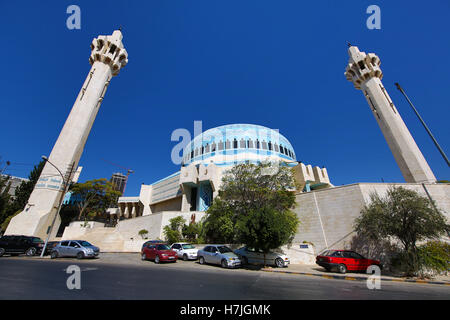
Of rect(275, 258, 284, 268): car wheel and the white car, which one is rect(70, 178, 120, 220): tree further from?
rect(275, 258, 284, 268): car wheel

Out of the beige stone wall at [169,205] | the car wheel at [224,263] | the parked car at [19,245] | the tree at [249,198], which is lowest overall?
the car wheel at [224,263]

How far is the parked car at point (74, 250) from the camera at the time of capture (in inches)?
599

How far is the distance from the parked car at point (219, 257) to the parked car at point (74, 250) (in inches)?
329

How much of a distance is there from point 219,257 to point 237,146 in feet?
81.2

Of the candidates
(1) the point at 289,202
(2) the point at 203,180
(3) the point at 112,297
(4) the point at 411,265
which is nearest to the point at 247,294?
(3) the point at 112,297

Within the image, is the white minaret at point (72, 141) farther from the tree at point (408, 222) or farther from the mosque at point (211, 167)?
the tree at point (408, 222)

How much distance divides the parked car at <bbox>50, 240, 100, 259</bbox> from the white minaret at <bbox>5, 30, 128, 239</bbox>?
24.8 feet

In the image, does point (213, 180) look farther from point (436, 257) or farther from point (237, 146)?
point (436, 257)

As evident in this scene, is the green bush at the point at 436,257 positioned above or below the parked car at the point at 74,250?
below

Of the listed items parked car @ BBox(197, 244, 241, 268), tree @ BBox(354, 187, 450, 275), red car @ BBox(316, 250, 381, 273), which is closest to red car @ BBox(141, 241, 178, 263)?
parked car @ BBox(197, 244, 241, 268)

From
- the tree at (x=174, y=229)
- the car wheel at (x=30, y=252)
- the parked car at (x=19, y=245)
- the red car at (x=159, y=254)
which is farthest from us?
the tree at (x=174, y=229)

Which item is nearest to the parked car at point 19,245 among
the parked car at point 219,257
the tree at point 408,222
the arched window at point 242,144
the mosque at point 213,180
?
the mosque at point 213,180

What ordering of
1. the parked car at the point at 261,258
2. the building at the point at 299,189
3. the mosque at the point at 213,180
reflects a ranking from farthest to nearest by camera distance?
the mosque at the point at 213,180 → the building at the point at 299,189 → the parked car at the point at 261,258
